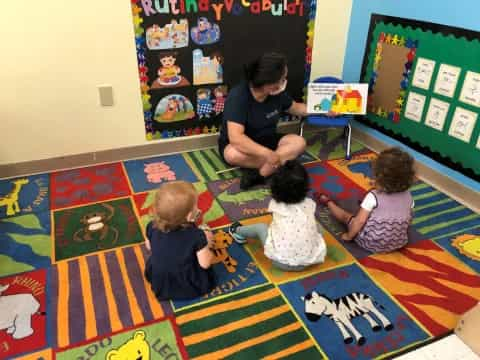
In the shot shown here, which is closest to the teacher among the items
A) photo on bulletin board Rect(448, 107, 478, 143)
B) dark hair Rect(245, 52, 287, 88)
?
dark hair Rect(245, 52, 287, 88)

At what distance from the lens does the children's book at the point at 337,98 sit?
3158mm

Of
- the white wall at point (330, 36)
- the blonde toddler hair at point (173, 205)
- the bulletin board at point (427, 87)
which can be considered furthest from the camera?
the white wall at point (330, 36)

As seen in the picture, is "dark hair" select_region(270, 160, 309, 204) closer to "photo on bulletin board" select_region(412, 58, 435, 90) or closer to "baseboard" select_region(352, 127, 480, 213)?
"baseboard" select_region(352, 127, 480, 213)

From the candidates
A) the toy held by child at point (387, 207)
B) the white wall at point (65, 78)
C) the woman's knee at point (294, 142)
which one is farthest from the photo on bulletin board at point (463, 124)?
the white wall at point (65, 78)

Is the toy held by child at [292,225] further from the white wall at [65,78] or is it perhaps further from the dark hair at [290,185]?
the white wall at [65,78]

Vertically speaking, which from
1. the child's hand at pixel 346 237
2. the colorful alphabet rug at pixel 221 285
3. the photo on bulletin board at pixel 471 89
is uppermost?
the photo on bulletin board at pixel 471 89

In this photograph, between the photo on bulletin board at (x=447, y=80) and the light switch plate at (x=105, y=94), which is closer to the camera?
the photo on bulletin board at (x=447, y=80)

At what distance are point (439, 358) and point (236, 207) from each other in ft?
4.53

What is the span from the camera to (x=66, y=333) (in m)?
1.70

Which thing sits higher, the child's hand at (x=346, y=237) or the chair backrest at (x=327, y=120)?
the chair backrest at (x=327, y=120)

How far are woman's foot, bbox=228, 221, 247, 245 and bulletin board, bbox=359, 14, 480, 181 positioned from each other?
155cm

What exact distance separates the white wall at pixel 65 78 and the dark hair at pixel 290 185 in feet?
5.18

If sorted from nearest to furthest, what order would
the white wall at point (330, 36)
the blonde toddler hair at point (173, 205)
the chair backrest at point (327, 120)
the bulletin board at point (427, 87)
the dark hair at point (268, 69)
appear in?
1. the blonde toddler hair at point (173, 205)
2. the dark hair at point (268, 69)
3. the bulletin board at point (427, 87)
4. the chair backrest at point (327, 120)
5. the white wall at point (330, 36)

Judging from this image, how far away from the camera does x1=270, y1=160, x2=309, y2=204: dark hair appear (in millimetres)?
1819
